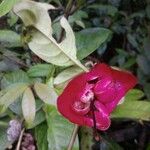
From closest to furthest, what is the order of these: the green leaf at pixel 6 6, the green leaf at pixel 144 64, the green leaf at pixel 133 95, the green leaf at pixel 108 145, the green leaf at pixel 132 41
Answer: the green leaf at pixel 6 6, the green leaf at pixel 133 95, the green leaf at pixel 108 145, the green leaf at pixel 144 64, the green leaf at pixel 132 41

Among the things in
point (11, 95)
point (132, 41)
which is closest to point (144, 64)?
point (132, 41)

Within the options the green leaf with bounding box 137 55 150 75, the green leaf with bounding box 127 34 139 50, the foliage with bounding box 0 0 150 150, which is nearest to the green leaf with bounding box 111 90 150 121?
the foliage with bounding box 0 0 150 150

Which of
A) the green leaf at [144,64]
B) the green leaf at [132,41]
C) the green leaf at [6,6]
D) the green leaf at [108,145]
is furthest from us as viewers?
the green leaf at [132,41]

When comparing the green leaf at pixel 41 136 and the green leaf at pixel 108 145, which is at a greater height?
the green leaf at pixel 41 136

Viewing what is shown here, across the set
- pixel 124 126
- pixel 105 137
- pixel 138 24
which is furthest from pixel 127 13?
pixel 105 137

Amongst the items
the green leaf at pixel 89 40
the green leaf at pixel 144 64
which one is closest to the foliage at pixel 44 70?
the green leaf at pixel 89 40

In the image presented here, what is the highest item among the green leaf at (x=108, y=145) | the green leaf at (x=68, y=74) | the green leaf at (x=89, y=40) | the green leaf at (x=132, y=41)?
the green leaf at (x=68, y=74)

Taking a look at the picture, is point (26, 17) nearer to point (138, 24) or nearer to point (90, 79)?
point (90, 79)

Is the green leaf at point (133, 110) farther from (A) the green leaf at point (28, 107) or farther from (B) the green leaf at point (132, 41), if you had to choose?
(B) the green leaf at point (132, 41)
